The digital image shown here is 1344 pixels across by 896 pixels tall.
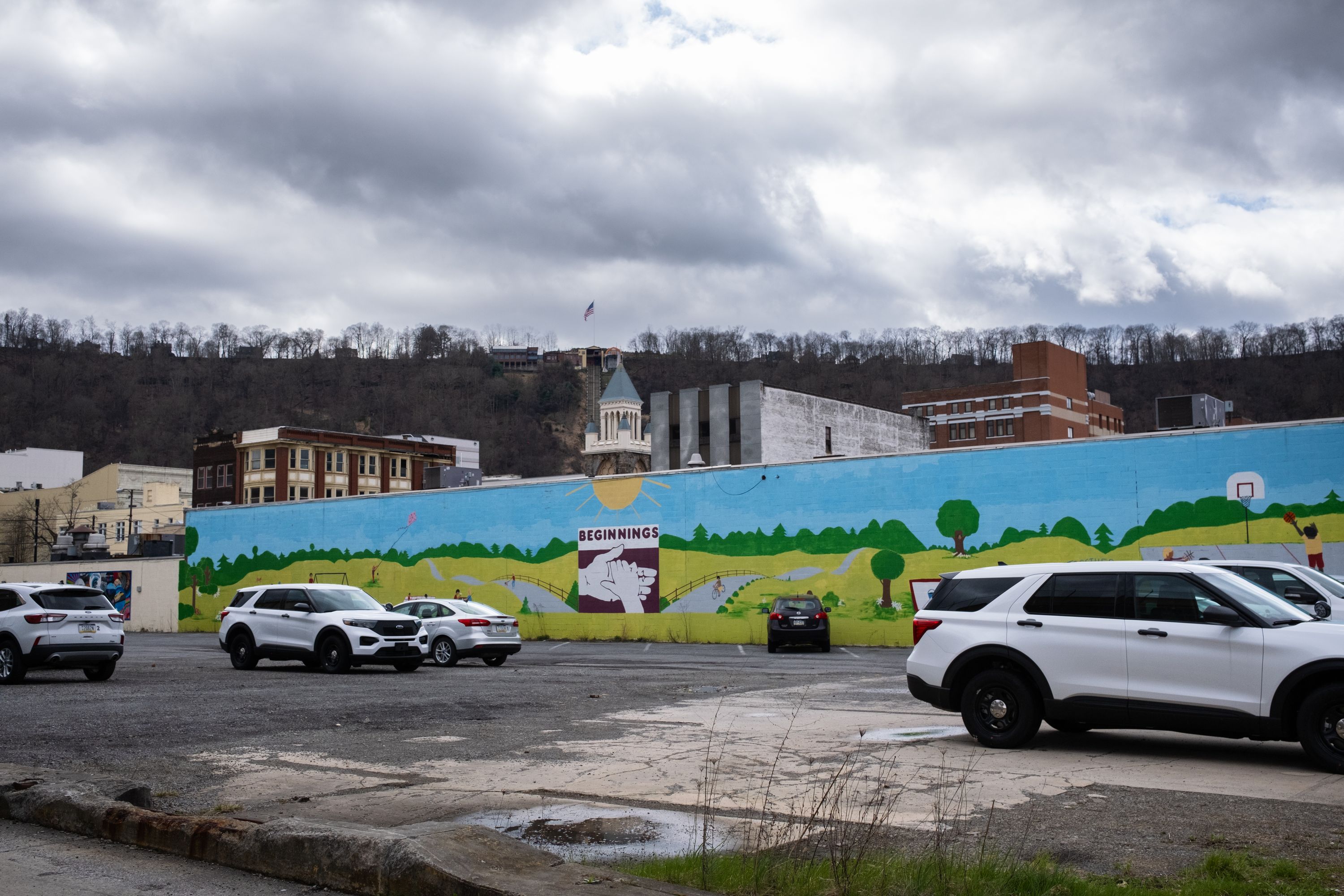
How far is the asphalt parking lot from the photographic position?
776 cm

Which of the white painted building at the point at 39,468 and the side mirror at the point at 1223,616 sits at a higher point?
the white painted building at the point at 39,468

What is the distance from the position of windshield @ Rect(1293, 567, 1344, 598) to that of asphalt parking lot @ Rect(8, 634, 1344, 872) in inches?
188

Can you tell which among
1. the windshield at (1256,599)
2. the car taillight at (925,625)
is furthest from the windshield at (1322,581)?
the car taillight at (925,625)

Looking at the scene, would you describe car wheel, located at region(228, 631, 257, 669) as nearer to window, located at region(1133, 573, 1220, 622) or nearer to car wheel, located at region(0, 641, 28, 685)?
car wheel, located at region(0, 641, 28, 685)

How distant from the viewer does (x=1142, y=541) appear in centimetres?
2991

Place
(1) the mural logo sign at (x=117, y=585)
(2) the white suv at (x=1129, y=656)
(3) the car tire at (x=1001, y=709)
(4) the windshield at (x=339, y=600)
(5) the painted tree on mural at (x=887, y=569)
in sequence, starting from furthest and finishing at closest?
(1) the mural logo sign at (x=117, y=585), (5) the painted tree on mural at (x=887, y=569), (4) the windshield at (x=339, y=600), (3) the car tire at (x=1001, y=709), (2) the white suv at (x=1129, y=656)

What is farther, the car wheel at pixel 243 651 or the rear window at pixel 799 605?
the rear window at pixel 799 605

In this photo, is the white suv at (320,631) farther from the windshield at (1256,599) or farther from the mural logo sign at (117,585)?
the mural logo sign at (117,585)

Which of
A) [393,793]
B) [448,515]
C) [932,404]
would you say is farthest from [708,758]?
[932,404]

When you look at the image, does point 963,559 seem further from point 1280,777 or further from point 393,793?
point 393,793

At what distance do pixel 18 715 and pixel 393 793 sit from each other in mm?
8448

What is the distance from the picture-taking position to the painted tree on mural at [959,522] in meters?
32.9

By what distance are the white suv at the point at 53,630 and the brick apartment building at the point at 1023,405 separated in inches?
3125

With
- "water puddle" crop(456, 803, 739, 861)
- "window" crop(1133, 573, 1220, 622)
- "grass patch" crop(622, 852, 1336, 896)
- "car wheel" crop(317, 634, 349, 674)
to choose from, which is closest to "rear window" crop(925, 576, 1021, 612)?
"window" crop(1133, 573, 1220, 622)
